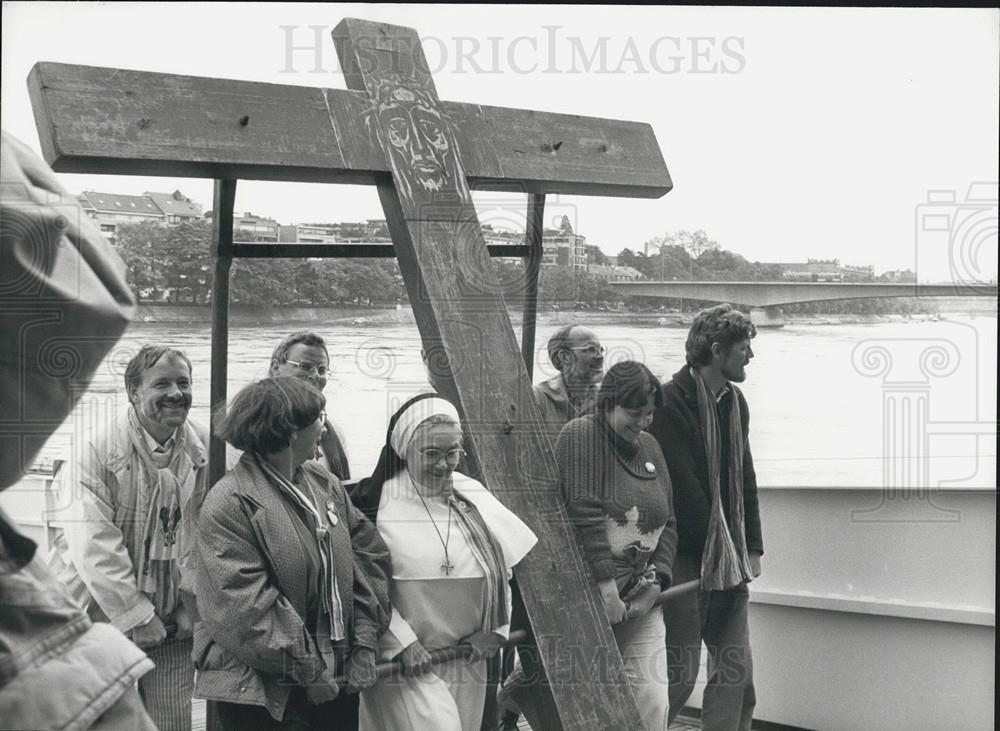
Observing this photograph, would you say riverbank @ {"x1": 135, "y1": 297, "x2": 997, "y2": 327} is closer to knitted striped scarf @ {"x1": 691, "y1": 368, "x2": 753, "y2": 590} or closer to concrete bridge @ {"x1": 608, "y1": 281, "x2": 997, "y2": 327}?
concrete bridge @ {"x1": 608, "y1": 281, "x2": 997, "y2": 327}

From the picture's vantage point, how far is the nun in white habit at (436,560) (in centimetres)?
253

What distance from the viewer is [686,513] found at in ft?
10.5

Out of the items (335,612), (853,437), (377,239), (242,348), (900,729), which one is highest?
(377,239)

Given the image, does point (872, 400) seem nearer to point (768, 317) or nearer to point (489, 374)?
point (768, 317)

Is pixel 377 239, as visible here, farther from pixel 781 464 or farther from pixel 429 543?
pixel 781 464

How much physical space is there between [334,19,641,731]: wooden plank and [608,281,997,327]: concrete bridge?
87 cm

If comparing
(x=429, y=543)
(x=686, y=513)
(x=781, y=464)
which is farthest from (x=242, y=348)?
(x=781, y=464)

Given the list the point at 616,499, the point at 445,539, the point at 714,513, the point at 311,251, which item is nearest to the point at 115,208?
the point at 311,251

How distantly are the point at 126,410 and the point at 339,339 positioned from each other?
55 centimetres

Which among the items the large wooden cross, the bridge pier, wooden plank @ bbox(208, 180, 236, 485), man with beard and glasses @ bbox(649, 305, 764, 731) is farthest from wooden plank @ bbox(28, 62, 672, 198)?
the bridge pier

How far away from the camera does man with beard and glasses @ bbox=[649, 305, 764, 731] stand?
3193mm

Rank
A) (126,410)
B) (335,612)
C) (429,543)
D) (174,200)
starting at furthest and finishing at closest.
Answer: (174,200)
(126,410)
(429,543)
(335,612)

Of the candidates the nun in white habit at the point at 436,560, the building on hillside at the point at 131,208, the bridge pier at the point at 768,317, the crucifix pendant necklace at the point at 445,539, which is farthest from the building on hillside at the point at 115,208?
the bridge pier at the point at 768,317

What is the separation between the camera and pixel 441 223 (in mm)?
2641
